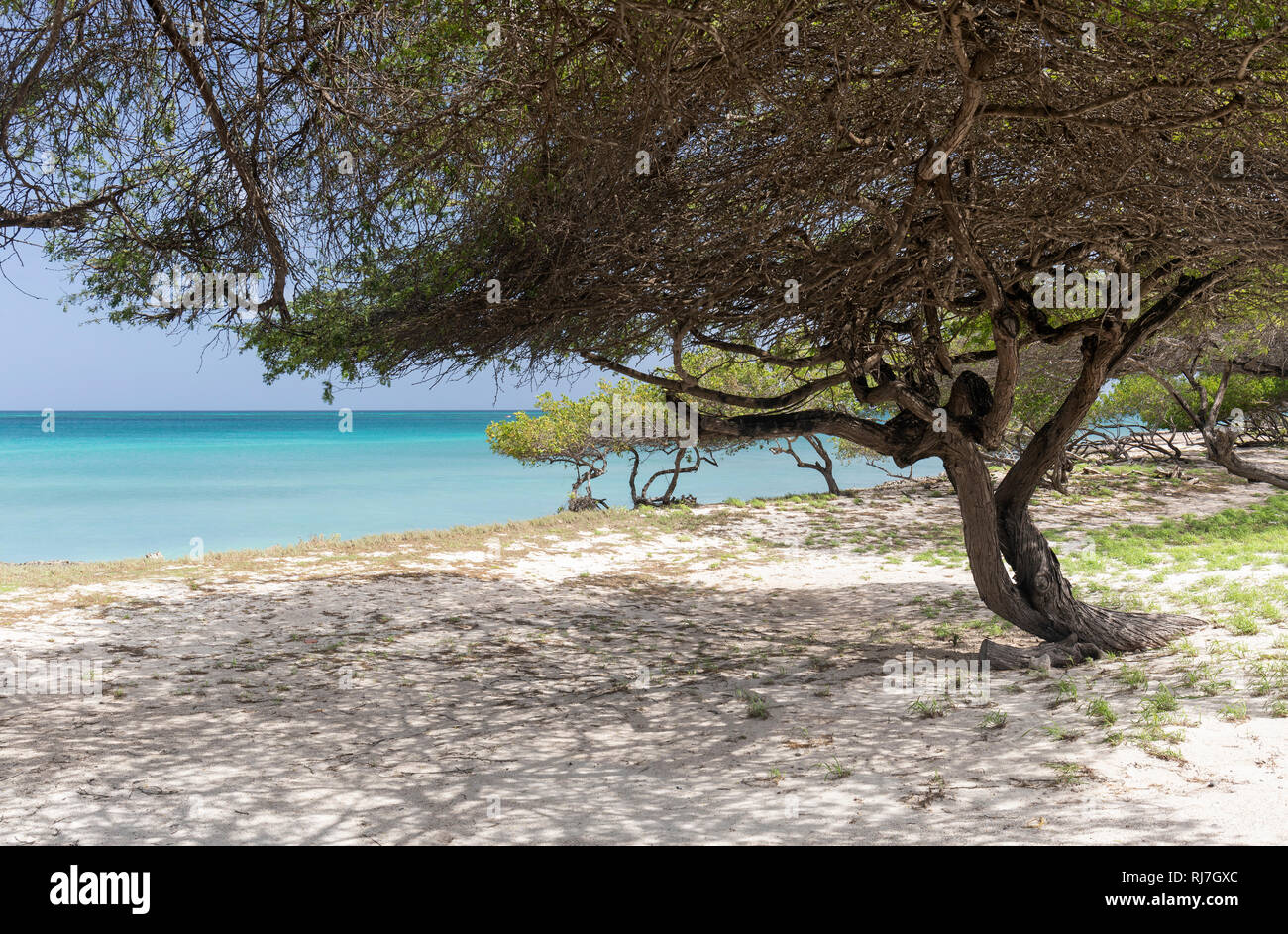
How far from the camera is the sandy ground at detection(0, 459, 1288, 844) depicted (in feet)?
14.7

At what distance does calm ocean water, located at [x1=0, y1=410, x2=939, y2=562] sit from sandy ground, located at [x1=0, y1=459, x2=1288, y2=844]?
16.8 metres

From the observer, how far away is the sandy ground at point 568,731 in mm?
4484

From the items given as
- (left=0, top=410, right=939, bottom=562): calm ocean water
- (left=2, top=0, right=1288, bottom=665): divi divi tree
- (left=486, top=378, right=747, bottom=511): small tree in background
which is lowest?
(left=0, top=410, right=939, bottom=562): calm ocean water

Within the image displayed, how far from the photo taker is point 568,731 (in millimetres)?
6422

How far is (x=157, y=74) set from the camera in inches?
210

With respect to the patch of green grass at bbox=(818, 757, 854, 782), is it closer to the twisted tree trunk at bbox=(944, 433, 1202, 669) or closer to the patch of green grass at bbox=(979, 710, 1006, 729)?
the patch of green grass at bbox=(979, 710, 1006, 729)

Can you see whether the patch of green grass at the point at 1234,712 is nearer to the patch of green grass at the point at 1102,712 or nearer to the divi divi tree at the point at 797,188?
the patch of green grass at the point at 1102,712

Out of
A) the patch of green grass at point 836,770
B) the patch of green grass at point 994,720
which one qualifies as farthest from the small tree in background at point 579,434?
the patch of green grass at point 836,770

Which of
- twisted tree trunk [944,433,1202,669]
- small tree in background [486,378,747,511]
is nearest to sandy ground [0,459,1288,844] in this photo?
twisted tree trunk [944,433,1202,669]

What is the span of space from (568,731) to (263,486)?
154 feet

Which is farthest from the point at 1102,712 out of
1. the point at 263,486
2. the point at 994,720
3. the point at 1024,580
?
the point at 263,486

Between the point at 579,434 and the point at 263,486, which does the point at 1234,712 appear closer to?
the point at 579,434

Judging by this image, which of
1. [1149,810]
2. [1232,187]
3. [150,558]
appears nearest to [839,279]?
[1232,187]

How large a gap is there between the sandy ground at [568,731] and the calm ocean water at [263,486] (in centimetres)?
1681
